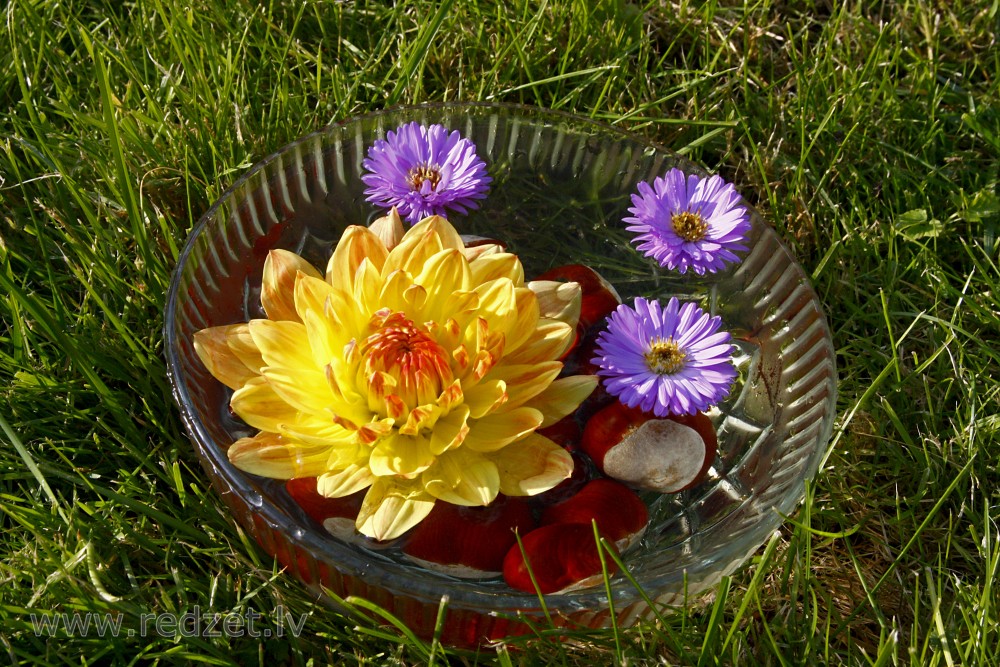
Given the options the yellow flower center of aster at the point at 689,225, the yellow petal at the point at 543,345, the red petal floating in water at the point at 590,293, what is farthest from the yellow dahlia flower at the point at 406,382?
the yellow flower center of aster at the point at 689,225

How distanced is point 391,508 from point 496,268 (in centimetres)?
25

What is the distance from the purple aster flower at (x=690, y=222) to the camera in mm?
1153

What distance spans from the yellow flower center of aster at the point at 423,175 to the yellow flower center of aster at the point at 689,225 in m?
0.26

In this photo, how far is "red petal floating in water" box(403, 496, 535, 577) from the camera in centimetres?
100

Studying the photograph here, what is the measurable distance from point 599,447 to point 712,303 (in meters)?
0.27

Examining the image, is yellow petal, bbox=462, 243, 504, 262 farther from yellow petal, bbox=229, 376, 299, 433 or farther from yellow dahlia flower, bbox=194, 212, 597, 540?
yellow petal, bbox=229, 376, 299, 433

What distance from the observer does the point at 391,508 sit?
0.96m

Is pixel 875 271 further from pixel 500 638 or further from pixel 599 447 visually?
pixel 500 638

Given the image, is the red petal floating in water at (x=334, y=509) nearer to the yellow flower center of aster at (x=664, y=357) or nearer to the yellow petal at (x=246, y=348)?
the yellow petal at (x=246, y=348)

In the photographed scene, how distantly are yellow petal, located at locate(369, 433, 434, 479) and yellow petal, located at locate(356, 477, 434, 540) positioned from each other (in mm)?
20

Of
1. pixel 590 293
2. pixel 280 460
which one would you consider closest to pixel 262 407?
pixel 280 460

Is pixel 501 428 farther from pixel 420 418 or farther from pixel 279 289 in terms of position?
pixel 279 289

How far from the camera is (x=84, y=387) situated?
1.29m

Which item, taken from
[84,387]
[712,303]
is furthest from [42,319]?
[712,303]
